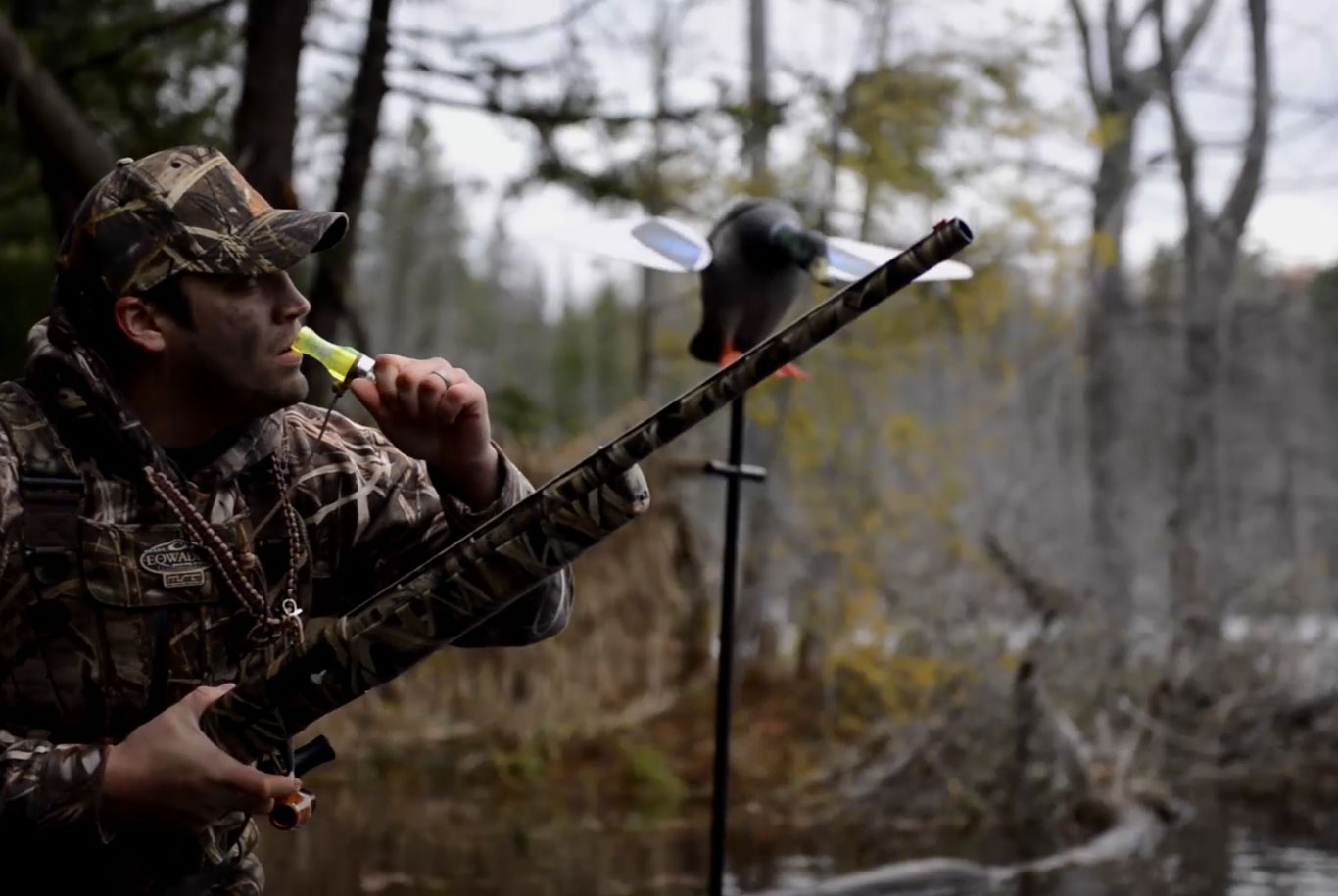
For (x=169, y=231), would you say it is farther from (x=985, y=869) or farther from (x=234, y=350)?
(x=985, y=869)

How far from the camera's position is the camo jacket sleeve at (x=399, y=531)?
2.52 meters

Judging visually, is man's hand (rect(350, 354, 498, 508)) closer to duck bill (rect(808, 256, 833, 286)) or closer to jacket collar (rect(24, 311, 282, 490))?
jacket collar (rect(24, 311, 282, 490))

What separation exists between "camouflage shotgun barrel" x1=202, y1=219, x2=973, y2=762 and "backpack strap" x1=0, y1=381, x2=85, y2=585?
30 centimetres

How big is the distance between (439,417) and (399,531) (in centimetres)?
35

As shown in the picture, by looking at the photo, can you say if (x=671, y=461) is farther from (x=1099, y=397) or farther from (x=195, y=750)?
(x=195, y=750)

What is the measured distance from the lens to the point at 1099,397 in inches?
631

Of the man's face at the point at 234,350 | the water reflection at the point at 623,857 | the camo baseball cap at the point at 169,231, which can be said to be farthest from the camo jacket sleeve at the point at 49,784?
the water reflection at the point at 623,857

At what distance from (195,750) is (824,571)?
10.5 m

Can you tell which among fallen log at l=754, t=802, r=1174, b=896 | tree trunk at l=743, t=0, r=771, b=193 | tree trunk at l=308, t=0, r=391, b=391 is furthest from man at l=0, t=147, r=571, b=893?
tree trunk at l=743, t=0, r=771, b=193

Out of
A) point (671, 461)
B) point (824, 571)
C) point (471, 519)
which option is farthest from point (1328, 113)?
point (471, 519)

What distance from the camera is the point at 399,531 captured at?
8.37 feet

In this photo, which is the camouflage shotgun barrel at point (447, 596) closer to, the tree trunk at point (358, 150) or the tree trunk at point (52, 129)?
the tree trunk at point (52, 129)

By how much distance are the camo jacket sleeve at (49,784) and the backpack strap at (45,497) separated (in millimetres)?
234

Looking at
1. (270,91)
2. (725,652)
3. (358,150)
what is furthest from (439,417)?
(358,150)
